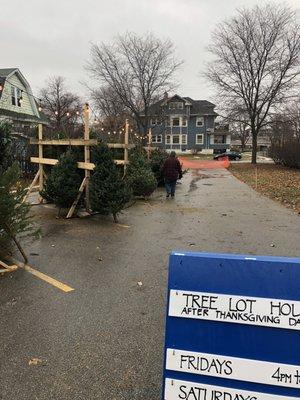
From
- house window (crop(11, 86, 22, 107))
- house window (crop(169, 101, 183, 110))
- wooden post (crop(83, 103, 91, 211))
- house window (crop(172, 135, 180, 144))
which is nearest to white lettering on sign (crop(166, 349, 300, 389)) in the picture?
wooden post (crop(83, 103, 91, 211))

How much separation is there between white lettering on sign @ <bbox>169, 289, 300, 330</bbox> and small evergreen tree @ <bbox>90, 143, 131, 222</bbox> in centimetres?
730

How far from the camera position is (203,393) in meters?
2.44

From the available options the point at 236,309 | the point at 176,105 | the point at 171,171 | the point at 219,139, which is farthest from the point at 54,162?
the point at 219,139

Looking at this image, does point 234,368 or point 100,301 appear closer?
point 234,368

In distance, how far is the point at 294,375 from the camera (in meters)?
2.33

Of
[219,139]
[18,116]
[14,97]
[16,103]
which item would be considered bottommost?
[18,116]

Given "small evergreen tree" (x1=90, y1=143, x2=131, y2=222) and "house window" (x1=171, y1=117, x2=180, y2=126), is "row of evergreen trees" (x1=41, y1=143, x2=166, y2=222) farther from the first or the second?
"house window" (x1=171, y1=117, x2=180, y2=126)

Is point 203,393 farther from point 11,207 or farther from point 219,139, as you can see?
point 219,139

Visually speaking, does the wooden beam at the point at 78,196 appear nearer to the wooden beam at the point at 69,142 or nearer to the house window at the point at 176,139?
the wooden beam at the point at 69,142

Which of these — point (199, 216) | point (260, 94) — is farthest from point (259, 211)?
point (260, 94)

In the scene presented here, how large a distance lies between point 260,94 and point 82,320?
39.1 metres

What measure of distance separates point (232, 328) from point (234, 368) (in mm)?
227

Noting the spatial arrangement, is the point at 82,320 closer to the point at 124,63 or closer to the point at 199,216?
the point at 199,216

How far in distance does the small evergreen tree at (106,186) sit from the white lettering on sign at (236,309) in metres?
7.30
